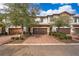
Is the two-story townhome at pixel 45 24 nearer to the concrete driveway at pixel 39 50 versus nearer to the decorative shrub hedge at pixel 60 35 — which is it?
the decorative shrub hedge at pixel 60 35

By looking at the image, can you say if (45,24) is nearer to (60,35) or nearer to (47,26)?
(47,26)

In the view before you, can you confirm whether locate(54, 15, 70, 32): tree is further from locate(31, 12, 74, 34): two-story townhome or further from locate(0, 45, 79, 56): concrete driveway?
locate(0, 45, 79, 56): concrete driveway

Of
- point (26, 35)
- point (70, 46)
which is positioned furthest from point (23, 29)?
point (70, 46)

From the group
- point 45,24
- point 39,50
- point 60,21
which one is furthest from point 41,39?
point 60,21

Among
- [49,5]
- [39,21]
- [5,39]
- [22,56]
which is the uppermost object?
[49,5]

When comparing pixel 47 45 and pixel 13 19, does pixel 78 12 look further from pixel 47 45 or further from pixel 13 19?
pixel 13 19

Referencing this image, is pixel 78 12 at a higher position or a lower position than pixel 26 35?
higher

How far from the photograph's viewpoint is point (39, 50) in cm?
531

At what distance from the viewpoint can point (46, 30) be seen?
17.9 ft

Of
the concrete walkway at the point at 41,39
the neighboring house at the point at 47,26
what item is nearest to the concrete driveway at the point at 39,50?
the concrete walkway at the point at 41,39

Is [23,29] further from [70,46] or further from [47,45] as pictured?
[70,46]

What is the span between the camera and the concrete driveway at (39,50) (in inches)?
207

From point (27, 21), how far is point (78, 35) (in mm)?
1261

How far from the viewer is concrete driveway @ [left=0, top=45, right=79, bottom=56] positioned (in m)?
5.26
